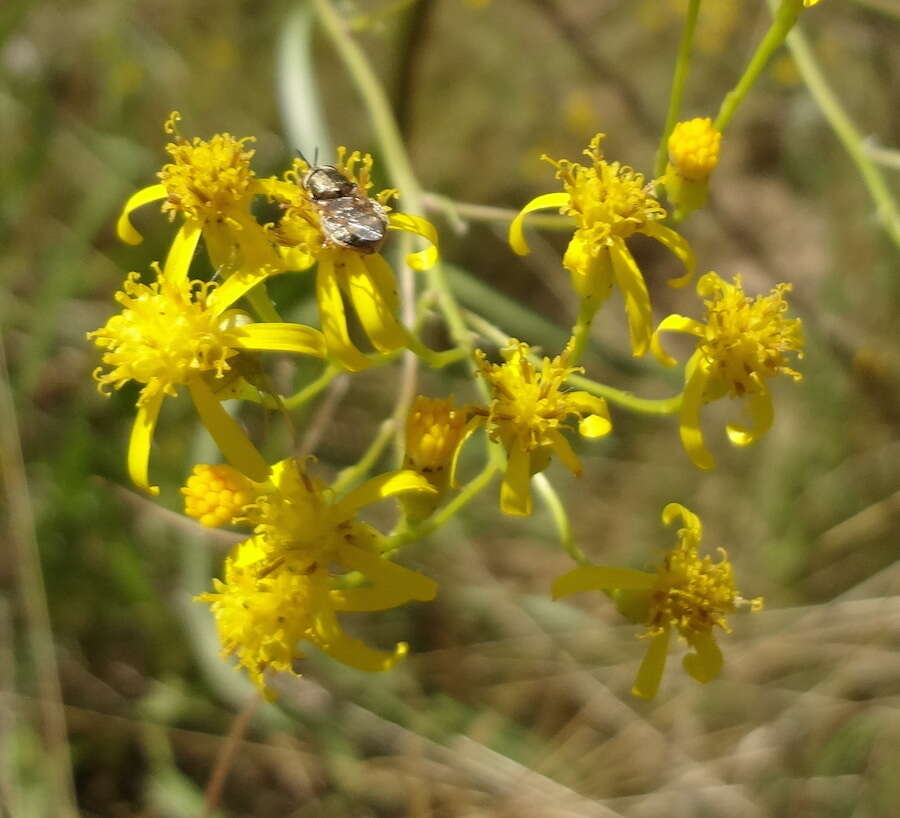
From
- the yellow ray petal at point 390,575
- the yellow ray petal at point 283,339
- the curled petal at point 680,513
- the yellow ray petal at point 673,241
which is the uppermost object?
the yellow ray petal at point 673,241

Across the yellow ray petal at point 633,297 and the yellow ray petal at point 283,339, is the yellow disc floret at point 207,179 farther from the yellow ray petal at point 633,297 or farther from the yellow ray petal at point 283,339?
the yellow ray petal at point 633,297

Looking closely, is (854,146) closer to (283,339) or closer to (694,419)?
(694,419)

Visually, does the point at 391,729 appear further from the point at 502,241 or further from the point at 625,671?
the point at 502,241

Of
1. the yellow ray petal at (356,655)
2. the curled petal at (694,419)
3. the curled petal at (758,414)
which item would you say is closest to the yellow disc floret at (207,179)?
the yellow ray petal at (356,655)

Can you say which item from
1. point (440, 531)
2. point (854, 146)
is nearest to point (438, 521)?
point (854, 146)

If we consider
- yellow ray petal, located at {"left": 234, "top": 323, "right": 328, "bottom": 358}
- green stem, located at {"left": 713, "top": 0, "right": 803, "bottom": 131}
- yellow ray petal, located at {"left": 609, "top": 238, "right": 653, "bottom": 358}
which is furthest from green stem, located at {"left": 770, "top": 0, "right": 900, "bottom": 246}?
yellow ray petal, located at {"left": 234, "top": 323, "right": 328, "bottom": 358}

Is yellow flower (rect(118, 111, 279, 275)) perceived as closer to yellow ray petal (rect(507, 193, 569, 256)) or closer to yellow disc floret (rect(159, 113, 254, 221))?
yellow disc floret (rect(159, 113, 254, 221))
